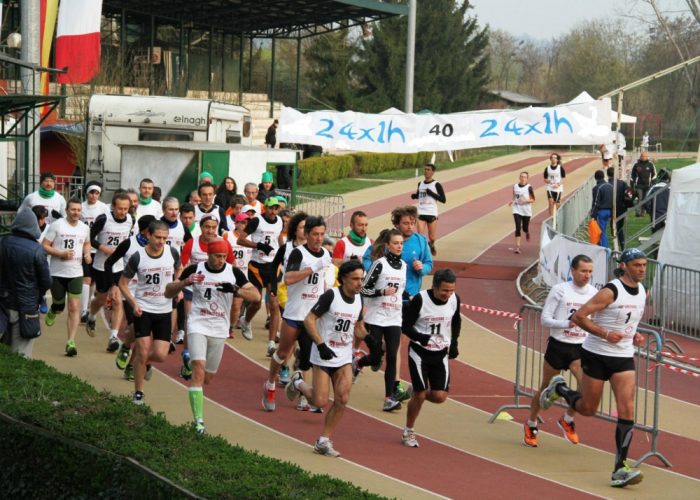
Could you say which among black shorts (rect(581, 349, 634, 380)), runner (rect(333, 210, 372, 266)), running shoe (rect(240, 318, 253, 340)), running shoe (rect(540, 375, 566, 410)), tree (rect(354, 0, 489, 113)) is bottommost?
running shoe (rect(240, 318, 253, 340))

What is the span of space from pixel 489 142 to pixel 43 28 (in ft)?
29.3

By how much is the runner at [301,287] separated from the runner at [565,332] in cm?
240

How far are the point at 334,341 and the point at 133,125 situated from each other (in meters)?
16.3

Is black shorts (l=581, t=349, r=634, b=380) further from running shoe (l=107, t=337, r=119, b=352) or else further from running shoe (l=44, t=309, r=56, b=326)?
running shoe (l=44, t=309, r=56, b=326)

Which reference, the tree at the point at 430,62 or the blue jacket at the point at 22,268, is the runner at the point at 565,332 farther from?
the tree at the point at 430,62

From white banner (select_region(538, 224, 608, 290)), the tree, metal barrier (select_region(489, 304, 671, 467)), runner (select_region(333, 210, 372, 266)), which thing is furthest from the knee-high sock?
the tree

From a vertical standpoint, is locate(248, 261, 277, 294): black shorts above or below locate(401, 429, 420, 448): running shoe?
above

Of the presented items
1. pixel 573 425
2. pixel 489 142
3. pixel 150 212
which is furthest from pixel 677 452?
pixel 489 142

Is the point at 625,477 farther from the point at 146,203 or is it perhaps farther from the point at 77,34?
the point at 77,34

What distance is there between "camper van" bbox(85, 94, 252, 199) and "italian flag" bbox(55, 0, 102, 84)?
60.5 inches

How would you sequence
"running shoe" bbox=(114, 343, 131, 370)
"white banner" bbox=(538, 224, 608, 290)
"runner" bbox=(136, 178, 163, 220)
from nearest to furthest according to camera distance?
"running shoe" bbox=(114, 343, 131, 370) → "runner" bbox=(136, 178, 163, 220) → "white banner" bbox=(538, 224, 608, 290)

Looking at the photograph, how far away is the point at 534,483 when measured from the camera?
411 inches

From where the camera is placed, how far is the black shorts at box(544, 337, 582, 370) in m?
11.6

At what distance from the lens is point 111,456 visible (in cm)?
844
